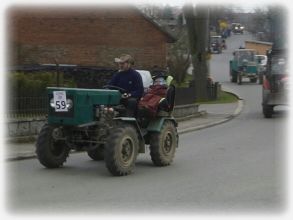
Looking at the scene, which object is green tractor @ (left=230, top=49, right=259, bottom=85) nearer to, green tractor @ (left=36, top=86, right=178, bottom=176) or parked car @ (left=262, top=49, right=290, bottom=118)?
parked car @ (left=262, top=49, right=290, bottom=118)

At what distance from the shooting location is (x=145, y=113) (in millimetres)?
11773

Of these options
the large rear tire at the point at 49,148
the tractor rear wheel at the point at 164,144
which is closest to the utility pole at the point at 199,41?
the tractor rear wheel at the point at 164,144

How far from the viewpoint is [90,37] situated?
33.2 meters

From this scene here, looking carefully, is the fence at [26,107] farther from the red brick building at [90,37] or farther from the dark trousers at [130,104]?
the red brick building at [90,37]

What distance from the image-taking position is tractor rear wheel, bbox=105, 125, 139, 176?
413 inches

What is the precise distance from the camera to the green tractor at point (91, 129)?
10656 millimetres

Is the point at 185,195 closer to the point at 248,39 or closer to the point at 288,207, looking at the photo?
the point at 288,207

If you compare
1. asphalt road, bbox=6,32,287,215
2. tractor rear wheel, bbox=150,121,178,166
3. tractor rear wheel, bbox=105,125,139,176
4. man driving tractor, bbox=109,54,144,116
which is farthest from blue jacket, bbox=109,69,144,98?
asphalt road, bbox=6,32,287,215

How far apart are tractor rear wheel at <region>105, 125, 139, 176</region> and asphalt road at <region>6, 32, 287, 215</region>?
0.60ft

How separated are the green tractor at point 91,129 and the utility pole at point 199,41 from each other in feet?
66.2

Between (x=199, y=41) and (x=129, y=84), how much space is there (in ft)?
67.6

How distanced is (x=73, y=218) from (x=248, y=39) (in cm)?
7896

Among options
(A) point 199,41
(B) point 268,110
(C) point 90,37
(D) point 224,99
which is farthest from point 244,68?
(B) point 268,110

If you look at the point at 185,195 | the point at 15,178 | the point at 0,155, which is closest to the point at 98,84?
the point at 0,155
